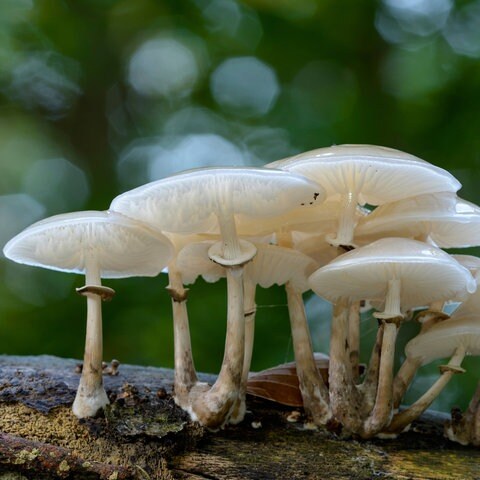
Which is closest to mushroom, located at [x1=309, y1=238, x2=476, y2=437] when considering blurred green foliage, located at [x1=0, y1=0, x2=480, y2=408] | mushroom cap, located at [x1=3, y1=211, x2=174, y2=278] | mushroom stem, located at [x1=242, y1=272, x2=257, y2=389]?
mushroom stem, located at [x1=242, y1=272, x2=257, y2=389]

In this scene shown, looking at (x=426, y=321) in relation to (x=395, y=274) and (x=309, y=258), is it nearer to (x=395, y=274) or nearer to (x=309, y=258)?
(x=395, y=274)

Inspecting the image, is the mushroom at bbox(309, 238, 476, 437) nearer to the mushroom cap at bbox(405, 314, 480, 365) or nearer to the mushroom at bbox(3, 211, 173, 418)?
the mushroom cap at bbox(405, 314, 480, 365)

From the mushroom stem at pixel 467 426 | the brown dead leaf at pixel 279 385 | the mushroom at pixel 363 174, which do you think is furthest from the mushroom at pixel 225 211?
the mushroom stem at pixel 467 426

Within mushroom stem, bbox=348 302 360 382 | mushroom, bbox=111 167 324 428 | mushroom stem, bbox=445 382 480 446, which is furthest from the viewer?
mushroom stem, bbox=348 302 360 382

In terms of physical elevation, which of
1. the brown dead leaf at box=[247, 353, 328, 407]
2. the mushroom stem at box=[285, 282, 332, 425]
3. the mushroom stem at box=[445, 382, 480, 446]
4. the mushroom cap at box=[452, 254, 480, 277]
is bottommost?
the mushroom stem at box=[445, 382, 480, 446]

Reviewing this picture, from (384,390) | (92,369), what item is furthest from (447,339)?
(92,369)

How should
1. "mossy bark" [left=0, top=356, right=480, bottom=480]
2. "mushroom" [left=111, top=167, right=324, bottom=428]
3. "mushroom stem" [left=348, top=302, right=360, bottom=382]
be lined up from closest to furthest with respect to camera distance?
"mossy bark" [left=0, top=356, right=480, bottom=480]
"mushroom" [left=111, top=167, right=324, bottom=428]
"mushroom stem" [left=348, top=302, right=360, bottom=382]
